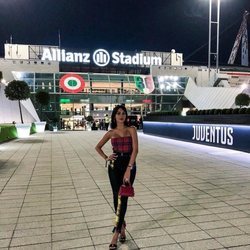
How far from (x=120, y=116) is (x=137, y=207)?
2.19 metres

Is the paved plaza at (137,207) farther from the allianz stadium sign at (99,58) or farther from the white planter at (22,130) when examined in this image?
the allianz stadium sign at (99,58)

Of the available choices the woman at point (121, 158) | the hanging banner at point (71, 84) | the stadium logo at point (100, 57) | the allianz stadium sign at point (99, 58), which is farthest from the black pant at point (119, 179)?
the stadium logo at point (100, 57)

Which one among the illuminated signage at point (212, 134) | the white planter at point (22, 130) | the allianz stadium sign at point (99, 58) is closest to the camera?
the illuminated signage at point (212, 134)

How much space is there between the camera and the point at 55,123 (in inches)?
1577

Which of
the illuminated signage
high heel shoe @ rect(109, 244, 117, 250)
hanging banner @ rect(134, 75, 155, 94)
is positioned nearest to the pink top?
high heel shoe @ rect(109, 244, 117, 250)

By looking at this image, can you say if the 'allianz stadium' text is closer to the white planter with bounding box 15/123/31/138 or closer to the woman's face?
the woman's face

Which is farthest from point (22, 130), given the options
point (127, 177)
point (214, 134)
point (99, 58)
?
point (99, 58)

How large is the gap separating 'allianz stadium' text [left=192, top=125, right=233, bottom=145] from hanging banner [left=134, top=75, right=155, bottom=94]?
28.1 metres

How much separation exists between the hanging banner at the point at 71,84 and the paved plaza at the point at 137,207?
103 ft

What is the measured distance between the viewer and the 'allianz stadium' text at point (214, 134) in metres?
12.7

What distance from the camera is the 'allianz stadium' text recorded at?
12.7 metres

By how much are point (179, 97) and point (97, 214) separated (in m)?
40.9

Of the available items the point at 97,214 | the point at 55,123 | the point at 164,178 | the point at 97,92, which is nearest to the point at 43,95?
the point at 55,123

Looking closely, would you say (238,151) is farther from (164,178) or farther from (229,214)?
(229,214)
